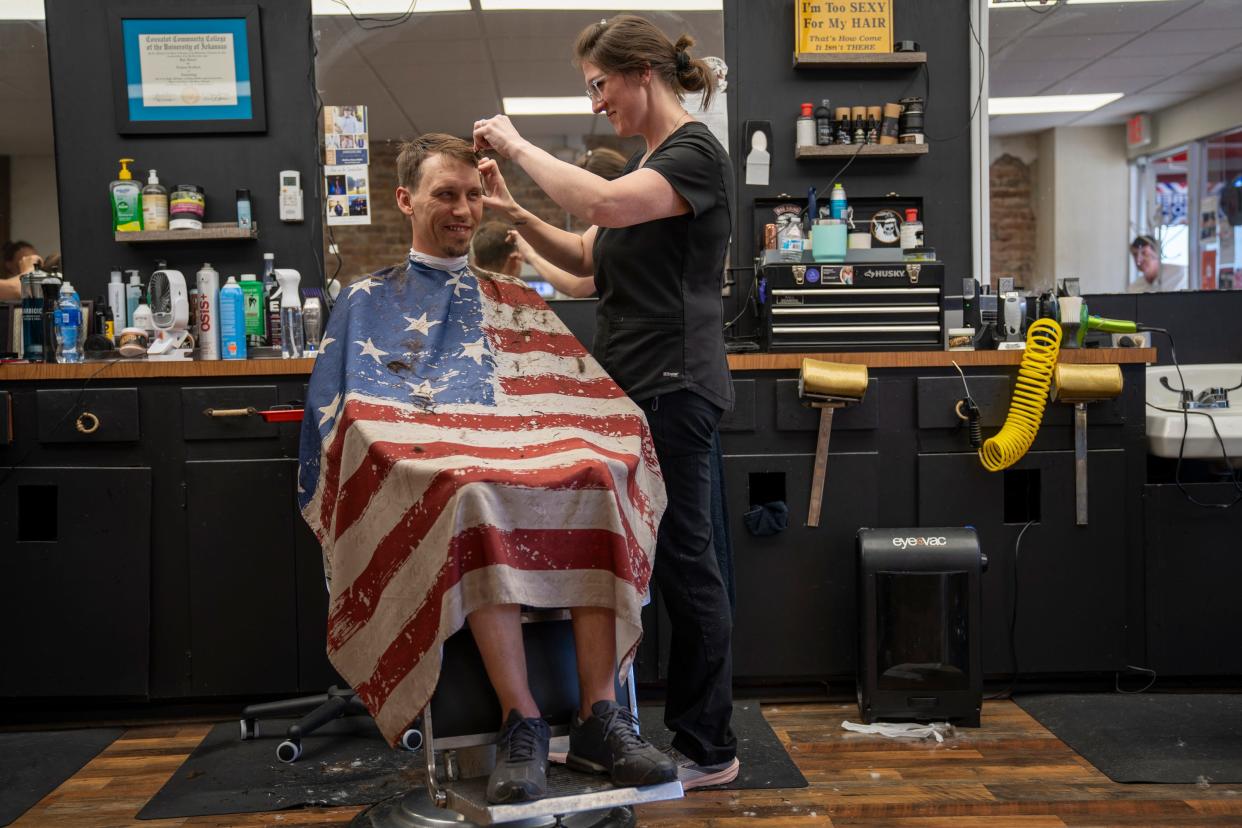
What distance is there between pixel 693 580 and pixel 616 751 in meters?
0.47

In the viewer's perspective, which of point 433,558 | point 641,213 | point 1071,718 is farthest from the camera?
point 1071,718

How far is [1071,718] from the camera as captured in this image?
8.54 ft

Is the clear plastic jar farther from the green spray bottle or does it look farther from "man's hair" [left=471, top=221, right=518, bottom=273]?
"man's hair" [left=471, top=221, right=518, bottom=273]

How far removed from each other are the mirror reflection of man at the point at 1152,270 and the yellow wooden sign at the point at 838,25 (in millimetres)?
1050

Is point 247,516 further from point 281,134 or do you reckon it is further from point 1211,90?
point 1211,90

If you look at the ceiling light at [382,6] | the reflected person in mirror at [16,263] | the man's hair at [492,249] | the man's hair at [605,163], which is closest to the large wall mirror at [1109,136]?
the man's hair at [605,163]

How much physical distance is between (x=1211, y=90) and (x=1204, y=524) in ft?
4.81

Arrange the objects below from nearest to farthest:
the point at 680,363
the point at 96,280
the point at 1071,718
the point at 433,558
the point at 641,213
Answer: the point at 433,558, the point at 641,213, the point at 680,363, the point at 1071,718, the point at 96,280

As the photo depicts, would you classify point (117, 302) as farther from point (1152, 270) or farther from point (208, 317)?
point (1152, 270)

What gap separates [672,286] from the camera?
204cm

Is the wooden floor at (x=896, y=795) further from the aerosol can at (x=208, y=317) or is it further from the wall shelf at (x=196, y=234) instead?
the wall shelf at (x=196, y=234)

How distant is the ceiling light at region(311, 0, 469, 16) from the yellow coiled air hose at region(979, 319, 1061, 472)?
193cm

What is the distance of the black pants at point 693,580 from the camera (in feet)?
6.80

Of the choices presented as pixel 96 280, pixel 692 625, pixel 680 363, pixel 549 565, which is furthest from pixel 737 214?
pixel 96 280
